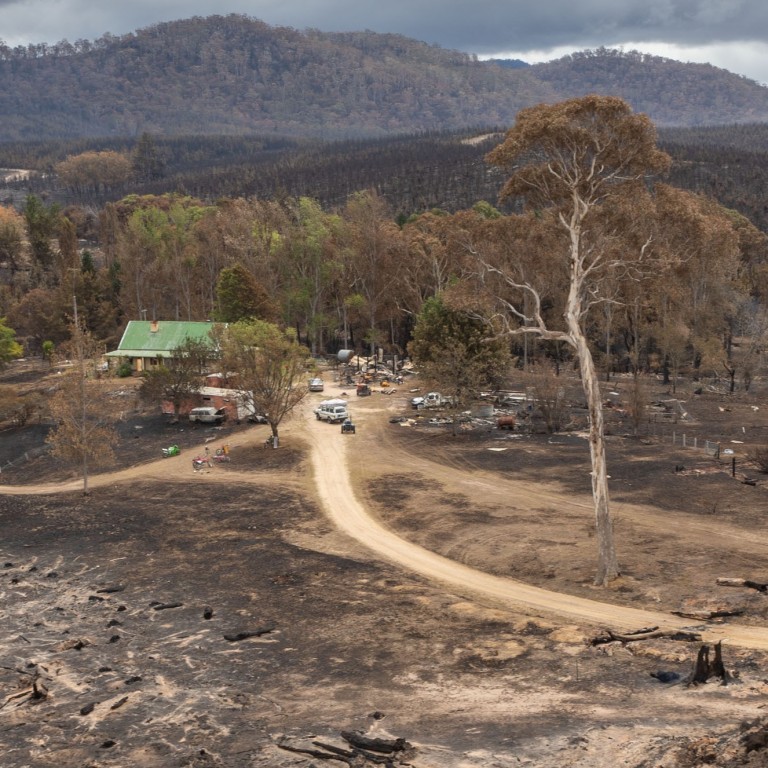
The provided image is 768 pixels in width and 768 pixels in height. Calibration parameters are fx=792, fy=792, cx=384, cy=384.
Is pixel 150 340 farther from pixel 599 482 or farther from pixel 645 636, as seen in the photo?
pixel 645 636

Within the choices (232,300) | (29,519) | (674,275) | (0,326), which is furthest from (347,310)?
(674,275)

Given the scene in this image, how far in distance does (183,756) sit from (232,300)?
6984cm

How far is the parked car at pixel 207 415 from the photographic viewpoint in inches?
2515

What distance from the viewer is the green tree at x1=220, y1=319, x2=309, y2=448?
54719 millimetres

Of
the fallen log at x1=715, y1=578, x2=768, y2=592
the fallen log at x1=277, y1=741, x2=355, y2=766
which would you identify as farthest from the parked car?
the fallen log at x1=277, y1=741, x2=355, y2=766

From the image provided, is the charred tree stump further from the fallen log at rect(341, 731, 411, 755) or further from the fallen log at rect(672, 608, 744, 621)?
the fallen log at rect(341, 731, 411, 755)

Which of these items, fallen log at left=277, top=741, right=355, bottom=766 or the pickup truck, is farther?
the pickup truck

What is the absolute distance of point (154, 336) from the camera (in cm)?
8756

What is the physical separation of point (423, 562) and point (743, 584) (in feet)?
39.2

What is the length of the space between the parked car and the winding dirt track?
32.4 feet

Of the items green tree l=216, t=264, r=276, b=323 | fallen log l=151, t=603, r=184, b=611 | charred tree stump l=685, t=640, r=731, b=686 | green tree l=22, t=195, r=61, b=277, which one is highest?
green tree l=22, t=195, r=61, b=277

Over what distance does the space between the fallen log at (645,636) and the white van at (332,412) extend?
134 ft

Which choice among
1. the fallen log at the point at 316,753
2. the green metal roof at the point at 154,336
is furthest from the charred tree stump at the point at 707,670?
the green metal roof at the point at 154,336

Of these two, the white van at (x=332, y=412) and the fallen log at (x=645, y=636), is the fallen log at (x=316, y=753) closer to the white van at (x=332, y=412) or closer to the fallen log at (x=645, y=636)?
the fallen log at (x=645, y=636)
